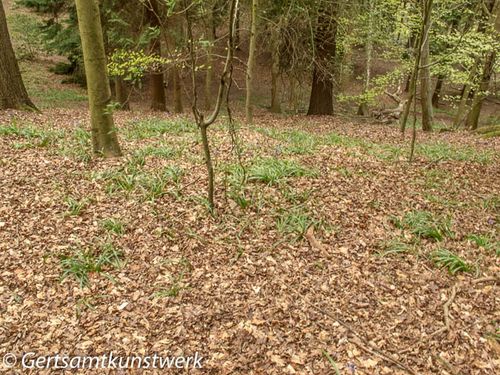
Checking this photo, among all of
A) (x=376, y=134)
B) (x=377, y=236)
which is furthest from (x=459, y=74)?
(x=377, y=236)

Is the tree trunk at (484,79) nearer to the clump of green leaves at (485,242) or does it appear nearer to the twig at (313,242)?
the clump of green leaves at (485,242)

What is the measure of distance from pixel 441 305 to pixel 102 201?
4264 mm

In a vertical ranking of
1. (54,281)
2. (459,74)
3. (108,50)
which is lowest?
(54,281)

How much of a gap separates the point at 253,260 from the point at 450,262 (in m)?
2.26

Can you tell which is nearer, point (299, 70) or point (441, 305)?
point (441, 305)

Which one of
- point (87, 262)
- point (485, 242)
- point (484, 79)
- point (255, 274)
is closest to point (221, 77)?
point (255, 274)

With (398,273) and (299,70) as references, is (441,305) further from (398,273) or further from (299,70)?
(299,70)

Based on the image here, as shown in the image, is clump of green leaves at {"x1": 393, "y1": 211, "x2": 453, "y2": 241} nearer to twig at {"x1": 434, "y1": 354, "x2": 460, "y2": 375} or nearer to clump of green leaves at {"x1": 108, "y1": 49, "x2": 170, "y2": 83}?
twig at {"x1": 434, "y1": 354, "x2": 460, "y2": 375}

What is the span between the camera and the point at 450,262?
422 cm

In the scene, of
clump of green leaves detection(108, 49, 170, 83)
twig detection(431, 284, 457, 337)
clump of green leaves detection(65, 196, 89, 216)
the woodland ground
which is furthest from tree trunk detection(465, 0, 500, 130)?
clump of green leaves detection(65, 196, 89, 216)

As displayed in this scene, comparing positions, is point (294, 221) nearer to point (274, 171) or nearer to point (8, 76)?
point (274, 171)

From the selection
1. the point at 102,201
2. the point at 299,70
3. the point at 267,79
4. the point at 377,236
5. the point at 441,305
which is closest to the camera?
the point at 441,305

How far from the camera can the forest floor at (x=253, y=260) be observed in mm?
3301

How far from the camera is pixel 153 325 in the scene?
3463 millimetres
